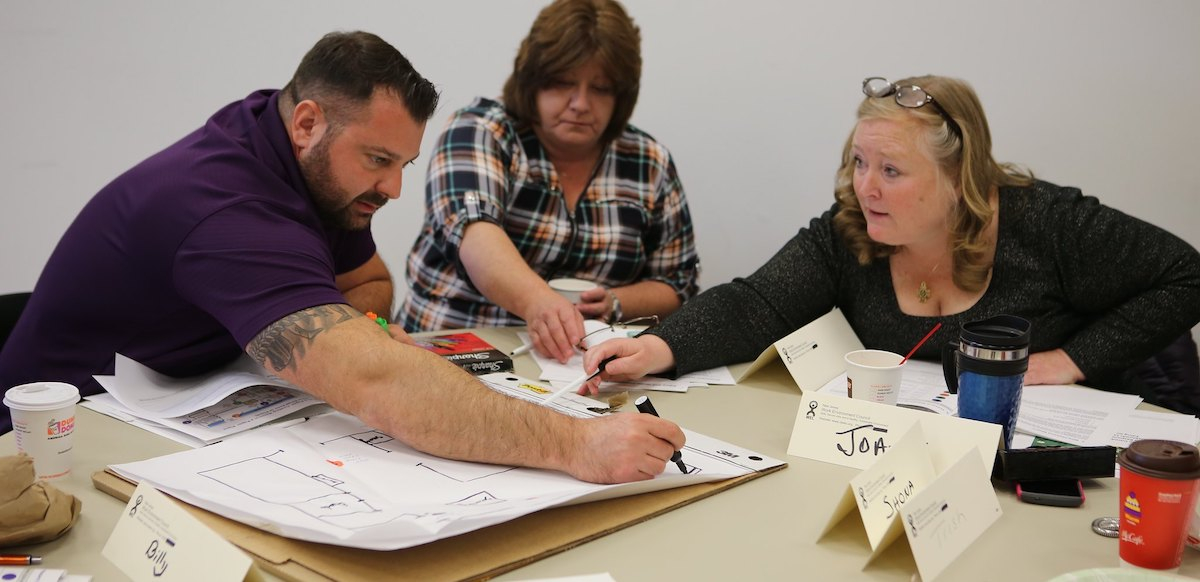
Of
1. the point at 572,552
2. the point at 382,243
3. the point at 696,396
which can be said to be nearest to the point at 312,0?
the point at 382,243

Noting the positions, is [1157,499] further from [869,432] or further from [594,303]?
[594,303]

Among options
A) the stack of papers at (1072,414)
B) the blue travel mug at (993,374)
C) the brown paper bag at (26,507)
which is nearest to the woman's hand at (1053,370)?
the stack of papers at (1072,414)

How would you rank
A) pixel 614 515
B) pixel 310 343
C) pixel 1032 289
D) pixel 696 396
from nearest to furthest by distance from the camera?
pixel 614 515 < pixel 310 343 < pixel 696 396 < pixel 1032 289

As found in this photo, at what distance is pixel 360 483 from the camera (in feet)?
4.03

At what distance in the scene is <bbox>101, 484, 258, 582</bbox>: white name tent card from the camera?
3.23 feet

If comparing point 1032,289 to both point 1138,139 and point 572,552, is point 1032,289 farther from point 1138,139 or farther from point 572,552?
point 572,552

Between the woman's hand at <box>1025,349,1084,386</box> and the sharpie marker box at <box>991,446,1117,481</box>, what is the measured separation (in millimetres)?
489

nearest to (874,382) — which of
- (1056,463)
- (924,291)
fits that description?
(1056,463)

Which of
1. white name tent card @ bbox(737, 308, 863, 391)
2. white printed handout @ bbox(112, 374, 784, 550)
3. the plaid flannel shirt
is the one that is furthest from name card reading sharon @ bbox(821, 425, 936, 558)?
the plaid flannel shirt

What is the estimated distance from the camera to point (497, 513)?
111cm

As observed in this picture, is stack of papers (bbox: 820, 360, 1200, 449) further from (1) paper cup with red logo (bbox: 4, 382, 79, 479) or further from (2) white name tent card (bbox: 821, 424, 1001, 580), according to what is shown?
(1) paper cup with red logo (bbox: 4, 382, 79, 479)

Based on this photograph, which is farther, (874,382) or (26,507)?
(874,382)

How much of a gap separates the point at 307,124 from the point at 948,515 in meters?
1.13

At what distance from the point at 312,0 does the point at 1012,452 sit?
2581mm
